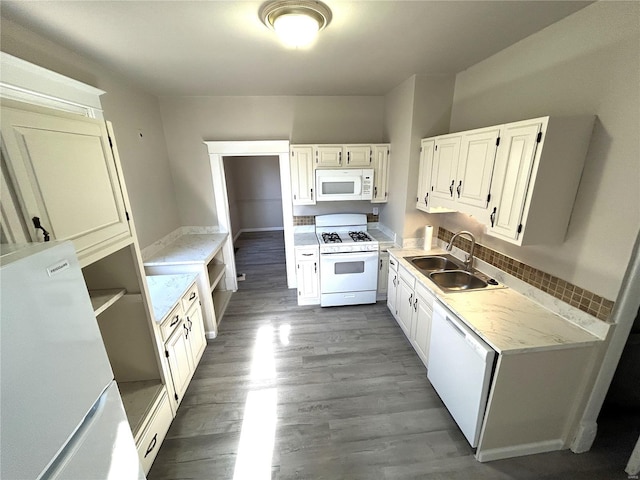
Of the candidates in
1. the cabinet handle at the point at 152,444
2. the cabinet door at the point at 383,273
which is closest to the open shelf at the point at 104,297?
the cabinet handle at the point at 152,444

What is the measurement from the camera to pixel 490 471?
1.63 metres

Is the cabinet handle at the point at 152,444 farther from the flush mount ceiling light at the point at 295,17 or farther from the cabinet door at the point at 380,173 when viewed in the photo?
the cabinet door at the point at 380,173

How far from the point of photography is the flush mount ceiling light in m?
1.42

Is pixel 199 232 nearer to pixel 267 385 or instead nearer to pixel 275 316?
pixel 275 316

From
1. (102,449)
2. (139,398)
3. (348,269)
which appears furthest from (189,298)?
(348,269)

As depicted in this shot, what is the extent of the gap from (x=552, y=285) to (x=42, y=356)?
2665 mm

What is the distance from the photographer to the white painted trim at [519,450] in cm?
168

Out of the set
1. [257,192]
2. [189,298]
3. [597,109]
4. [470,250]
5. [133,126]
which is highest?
[133,126]

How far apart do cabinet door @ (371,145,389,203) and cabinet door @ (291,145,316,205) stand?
856 mm

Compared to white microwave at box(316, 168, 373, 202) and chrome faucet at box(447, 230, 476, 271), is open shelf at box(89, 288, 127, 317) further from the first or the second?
chrome faucet at box(447, 230, 476, 271)

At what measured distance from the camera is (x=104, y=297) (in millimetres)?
1514

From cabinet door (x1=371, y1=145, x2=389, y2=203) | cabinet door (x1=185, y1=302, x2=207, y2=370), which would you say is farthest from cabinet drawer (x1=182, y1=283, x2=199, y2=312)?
cabinet door (x1=371, y1=145, x2=389, y2=203)

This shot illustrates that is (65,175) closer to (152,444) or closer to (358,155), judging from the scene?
(152,444)

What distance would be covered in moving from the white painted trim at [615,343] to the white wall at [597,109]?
39 millimetres
